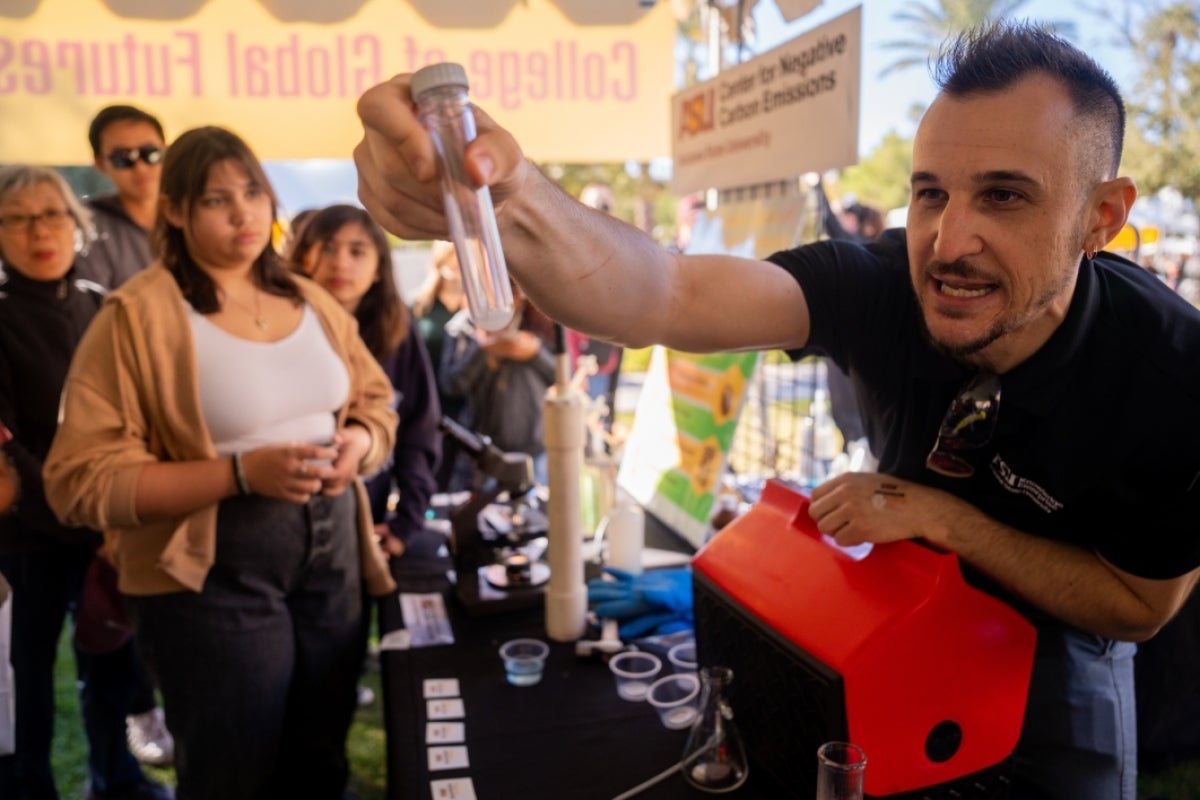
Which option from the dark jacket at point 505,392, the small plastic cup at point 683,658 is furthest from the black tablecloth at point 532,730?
the dark jacket at point 505,392

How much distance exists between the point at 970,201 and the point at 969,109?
0.11 meters

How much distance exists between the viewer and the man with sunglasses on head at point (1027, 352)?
3.40 feet

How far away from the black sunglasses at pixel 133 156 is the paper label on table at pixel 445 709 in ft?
7.19

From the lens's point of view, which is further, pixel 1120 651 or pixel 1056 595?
pixel 1120 651

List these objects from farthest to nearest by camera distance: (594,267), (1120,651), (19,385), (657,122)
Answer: (657,122), (19,385), (1120,651), (594,267)

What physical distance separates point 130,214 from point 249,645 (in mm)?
1880

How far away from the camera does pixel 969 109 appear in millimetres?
1067

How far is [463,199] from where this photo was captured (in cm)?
73

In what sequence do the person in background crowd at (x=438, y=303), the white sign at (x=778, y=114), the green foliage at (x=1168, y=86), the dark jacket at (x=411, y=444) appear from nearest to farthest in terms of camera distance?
the white sign at (x=778, y=114) < the dark jacket at (x=411, y=444) < the person in background crowd at (x=438, y=303) < the green foliage at (x=1168, y=86)

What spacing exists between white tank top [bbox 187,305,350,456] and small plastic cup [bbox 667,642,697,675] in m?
0.86

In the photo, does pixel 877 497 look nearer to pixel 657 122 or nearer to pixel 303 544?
pixel 303 544

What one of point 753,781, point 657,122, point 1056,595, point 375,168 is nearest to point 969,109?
point 1056,595

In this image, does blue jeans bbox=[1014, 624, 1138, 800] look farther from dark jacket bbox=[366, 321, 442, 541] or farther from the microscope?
dark jacket bbox=[366, 321, 442, 541]

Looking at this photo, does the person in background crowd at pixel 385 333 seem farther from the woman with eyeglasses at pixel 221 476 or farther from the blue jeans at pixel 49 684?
the blue jeans at pixel 49 684
